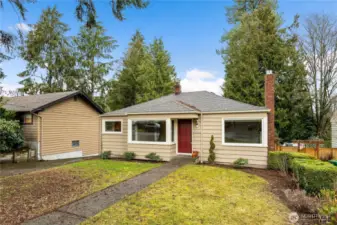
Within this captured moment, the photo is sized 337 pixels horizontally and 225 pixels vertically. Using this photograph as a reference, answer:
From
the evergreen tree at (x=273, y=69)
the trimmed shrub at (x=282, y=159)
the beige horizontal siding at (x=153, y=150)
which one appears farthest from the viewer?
the evergreen tree at (x=273, y=69)

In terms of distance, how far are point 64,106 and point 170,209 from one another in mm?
11773

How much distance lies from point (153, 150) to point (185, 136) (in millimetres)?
1833

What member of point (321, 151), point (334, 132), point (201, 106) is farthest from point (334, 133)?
point (201, 106)

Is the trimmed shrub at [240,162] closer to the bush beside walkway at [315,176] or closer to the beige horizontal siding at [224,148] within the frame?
the beige horizontal siding at [224,148]

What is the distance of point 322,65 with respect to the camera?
15.2 metres

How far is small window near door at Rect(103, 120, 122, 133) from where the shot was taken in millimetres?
11350

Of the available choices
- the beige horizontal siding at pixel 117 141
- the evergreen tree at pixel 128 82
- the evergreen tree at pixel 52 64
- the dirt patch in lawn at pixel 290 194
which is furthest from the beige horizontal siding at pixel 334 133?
the evergreen tree at pixel 52 64

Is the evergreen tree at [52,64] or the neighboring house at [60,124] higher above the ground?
the evergreen tree at [52,64]

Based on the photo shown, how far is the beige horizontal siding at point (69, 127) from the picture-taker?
11922 millimetres

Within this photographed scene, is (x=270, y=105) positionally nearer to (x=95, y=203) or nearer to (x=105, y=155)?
(x=95, y=203)

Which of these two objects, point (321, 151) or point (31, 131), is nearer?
point (321, 151)

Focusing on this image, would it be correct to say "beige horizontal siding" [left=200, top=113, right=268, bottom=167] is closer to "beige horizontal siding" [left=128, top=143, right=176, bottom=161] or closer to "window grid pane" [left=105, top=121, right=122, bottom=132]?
"beige horizontal siding" [left=128, top=143, right=176, bottom=161]

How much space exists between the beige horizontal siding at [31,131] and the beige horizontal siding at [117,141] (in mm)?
4102

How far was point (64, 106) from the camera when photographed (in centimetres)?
1308
